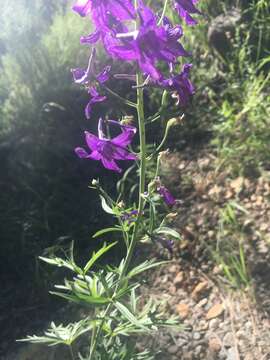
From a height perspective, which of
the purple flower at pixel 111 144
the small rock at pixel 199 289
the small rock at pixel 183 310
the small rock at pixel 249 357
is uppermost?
the purple flower at pixel 111 144

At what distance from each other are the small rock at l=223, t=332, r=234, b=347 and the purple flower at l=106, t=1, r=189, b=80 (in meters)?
1.66

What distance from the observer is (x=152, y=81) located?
65.5 inches

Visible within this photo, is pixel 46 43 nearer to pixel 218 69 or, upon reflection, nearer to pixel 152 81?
pixel 218 69

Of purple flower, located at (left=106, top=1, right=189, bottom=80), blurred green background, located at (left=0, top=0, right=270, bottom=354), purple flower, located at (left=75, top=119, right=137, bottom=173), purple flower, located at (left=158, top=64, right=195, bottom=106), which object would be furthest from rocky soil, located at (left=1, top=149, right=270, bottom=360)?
purple flower, located at (left=106, top=1, right=189, bottom=80)

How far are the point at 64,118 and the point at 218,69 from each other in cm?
129

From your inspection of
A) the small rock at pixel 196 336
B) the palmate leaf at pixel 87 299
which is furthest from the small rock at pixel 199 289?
the palmate leaf at pixel 87 299

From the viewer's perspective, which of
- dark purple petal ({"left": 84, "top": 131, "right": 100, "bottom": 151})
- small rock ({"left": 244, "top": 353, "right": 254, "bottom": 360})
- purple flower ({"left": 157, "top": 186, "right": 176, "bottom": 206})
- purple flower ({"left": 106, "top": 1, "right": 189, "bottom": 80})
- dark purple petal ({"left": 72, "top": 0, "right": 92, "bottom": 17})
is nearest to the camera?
purple flower ({"left": 106, "top": 1, "right": 189, "bottom": 80})

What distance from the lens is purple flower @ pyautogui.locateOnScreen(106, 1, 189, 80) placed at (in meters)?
1.42

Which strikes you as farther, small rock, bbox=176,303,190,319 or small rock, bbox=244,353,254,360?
small rock, bbox=176,303,190,319

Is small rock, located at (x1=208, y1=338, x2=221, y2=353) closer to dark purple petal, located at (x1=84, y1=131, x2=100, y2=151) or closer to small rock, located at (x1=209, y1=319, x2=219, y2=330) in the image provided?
small rock, located at (x1=209, y1=319, x2=219, y2=330)

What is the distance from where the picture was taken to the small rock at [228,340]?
8.80 ft

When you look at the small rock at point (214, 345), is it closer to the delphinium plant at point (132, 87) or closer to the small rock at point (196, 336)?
the small rock at point (196, 336)

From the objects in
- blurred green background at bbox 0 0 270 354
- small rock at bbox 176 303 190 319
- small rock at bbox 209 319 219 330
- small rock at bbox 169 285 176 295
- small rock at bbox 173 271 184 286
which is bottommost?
small rock at bbox 209 319 219 330

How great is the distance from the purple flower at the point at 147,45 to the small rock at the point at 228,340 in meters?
1.66
